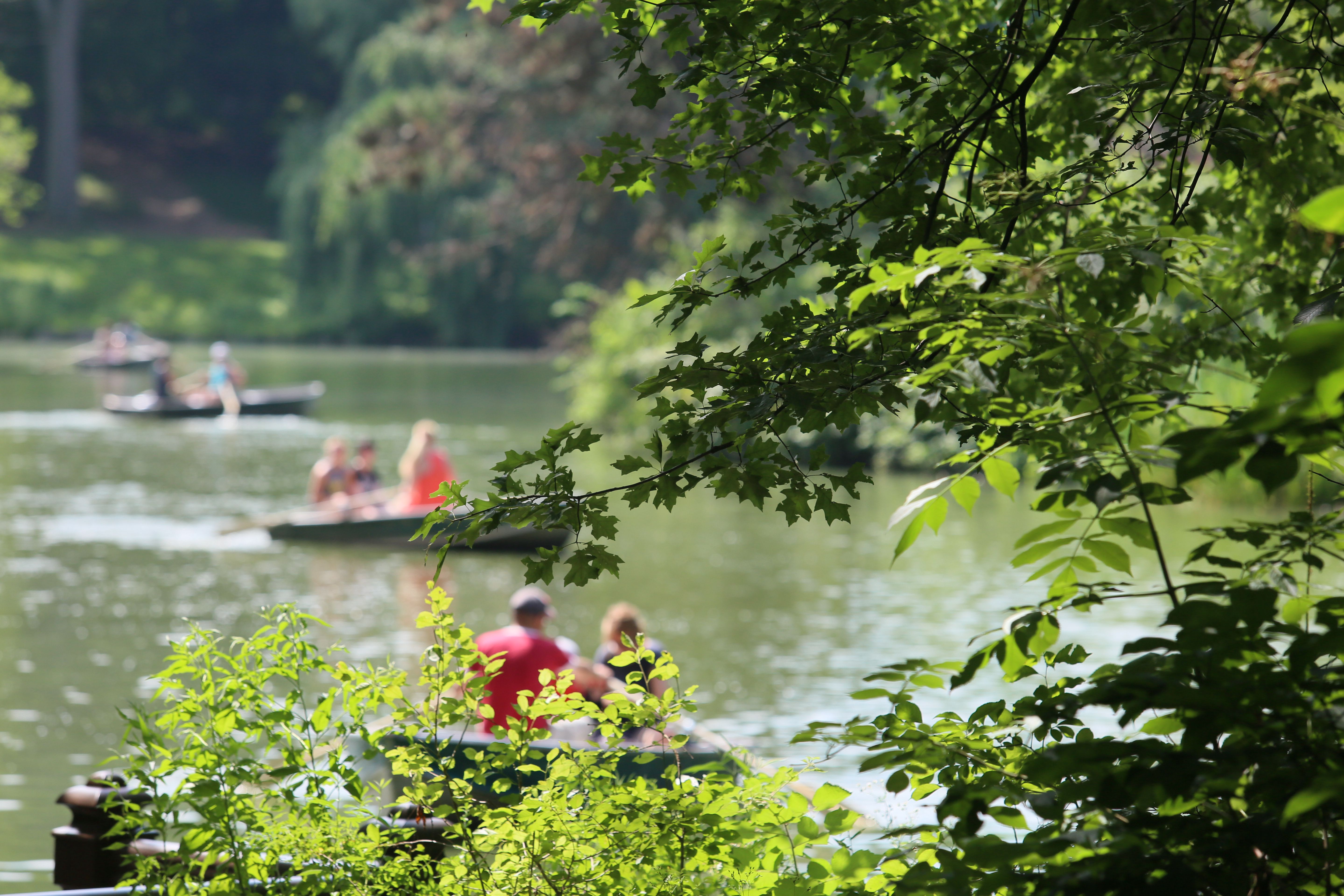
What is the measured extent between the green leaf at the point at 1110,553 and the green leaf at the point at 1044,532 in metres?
0.04

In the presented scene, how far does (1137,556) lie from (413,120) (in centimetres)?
2009

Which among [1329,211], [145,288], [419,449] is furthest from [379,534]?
[145,288]

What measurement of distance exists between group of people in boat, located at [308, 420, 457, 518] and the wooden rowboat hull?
14 cm

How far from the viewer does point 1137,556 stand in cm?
1421

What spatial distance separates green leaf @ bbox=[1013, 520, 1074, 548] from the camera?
6.87ft

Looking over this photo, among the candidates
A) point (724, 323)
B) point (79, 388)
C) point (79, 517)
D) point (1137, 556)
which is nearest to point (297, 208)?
point (79, 388)

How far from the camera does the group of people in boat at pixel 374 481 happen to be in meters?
14.3

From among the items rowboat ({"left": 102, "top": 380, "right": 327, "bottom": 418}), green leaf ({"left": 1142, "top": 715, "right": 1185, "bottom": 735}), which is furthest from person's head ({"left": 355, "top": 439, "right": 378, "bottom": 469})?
green leaf ({"left": 1142, "top": 715, "right": 1185, "bottom": 735})

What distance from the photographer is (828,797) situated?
2.53m

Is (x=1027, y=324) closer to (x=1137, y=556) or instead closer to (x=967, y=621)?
(x=967, y=621)

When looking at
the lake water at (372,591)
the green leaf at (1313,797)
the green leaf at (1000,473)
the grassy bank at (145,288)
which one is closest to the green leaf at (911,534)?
the green leaf at (1000,473)

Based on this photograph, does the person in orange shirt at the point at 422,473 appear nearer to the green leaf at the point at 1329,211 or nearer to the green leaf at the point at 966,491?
the green leaf at the point at 966,491

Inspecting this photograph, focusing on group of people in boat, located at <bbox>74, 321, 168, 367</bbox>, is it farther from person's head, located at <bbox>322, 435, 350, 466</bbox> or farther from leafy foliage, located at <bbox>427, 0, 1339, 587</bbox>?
leafy foliage, located at <bbox>427, 0, 1339, 587</bbox>

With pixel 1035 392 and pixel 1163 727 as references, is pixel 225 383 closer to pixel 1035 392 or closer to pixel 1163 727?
pixel 1035 392
